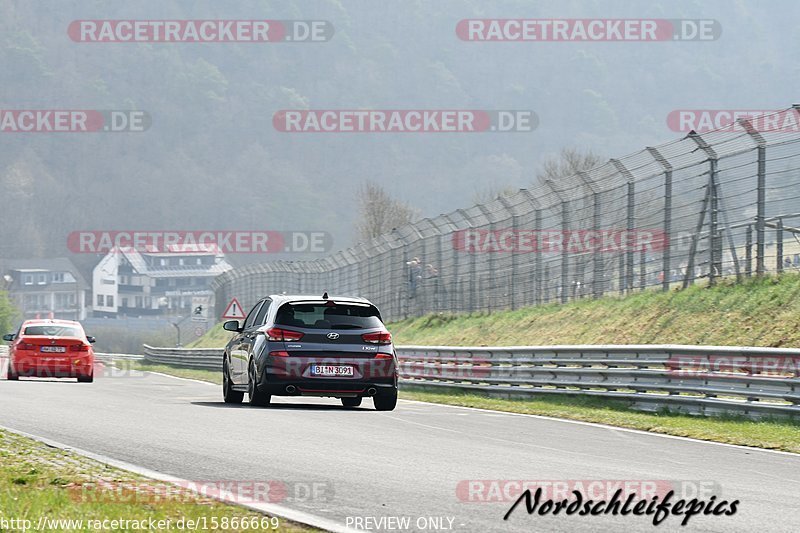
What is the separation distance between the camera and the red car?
87.9ft

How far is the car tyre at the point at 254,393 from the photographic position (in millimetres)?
17500

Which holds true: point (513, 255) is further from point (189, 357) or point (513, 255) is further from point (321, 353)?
point (189, 357)

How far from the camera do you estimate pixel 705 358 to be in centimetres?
1717

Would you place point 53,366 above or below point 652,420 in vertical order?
above

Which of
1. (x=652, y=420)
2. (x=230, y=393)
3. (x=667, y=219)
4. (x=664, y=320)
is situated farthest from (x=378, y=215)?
(x=652, y=420)

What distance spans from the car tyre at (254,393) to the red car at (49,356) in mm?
10165

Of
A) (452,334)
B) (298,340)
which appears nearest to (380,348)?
(298,340)

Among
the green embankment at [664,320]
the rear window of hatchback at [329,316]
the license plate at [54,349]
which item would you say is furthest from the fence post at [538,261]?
the rear window of hatchback at [329,316]

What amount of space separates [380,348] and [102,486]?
898 cm

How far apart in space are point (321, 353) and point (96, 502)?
9.34m

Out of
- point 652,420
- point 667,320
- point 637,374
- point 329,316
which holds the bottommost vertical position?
point 652,420

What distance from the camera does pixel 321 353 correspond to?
17.2 m

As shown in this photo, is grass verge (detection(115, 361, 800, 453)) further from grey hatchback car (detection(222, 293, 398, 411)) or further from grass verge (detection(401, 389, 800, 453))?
grey hatchback car (detection(222, 293, 398, 411))

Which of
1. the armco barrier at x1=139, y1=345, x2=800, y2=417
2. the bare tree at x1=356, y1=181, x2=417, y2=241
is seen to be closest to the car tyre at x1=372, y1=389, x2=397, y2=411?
the armco barrier at x1=139, y1=345, x2=800, y2=417
